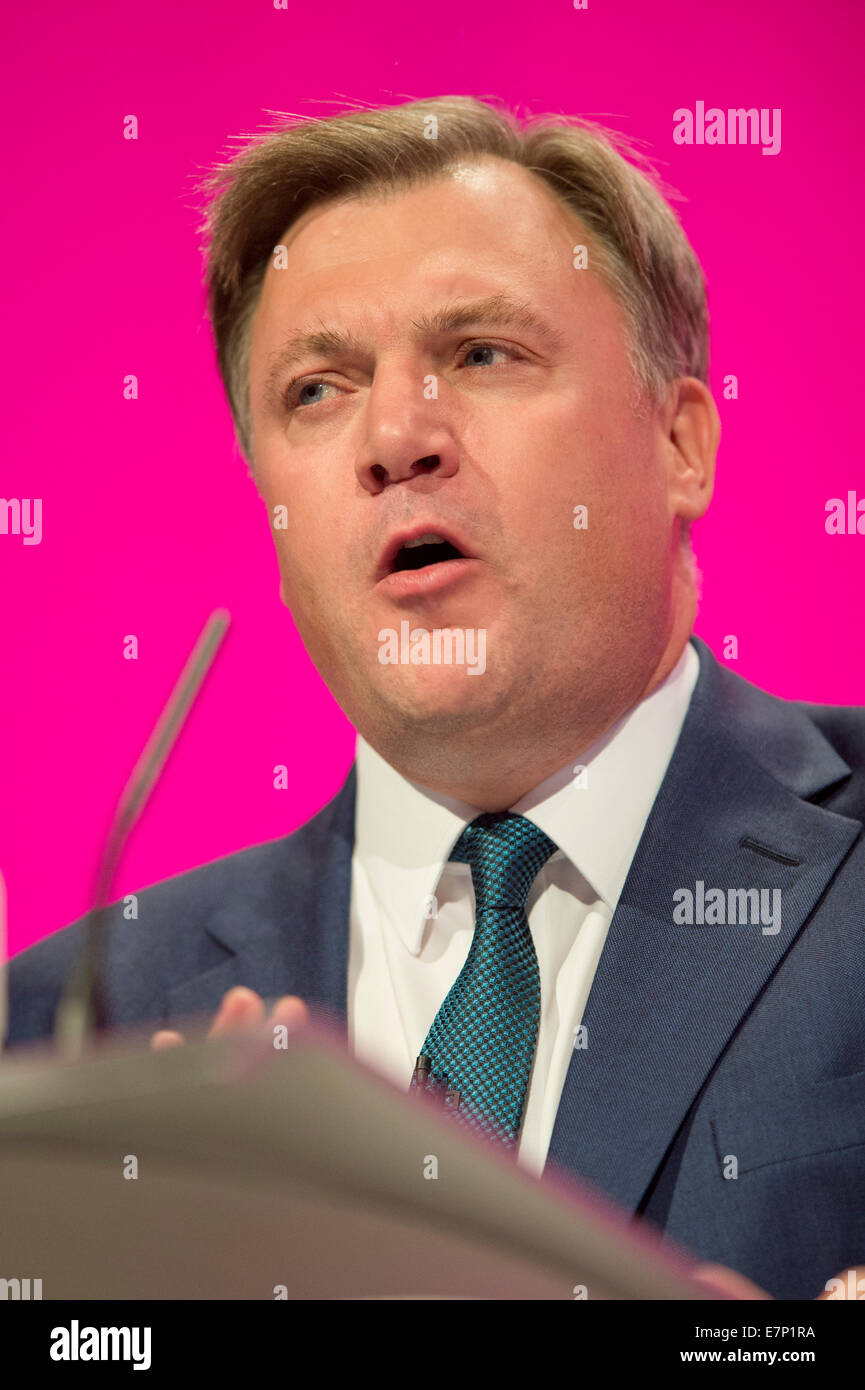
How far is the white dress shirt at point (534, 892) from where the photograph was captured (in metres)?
1.65

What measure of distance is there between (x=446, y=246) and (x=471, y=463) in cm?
28

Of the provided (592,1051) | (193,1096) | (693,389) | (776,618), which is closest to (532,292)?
(693,389)

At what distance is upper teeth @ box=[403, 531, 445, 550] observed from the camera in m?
1.71

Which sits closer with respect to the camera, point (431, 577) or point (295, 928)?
point (431, 577)

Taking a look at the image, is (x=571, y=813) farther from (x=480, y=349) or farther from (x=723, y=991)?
(x=480, y=349)

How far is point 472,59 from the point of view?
81.9 inches

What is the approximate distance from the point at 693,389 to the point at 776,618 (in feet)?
1.06

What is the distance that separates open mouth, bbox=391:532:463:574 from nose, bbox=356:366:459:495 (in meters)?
0.08

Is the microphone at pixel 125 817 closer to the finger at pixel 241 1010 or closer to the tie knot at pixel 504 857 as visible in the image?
the finger at pixel 241 1010

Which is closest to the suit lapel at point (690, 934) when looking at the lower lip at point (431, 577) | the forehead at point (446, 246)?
the lower lip at point (431, 577)

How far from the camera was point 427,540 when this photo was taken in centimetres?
172

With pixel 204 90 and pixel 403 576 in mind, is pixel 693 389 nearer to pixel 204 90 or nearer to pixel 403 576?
pixel 403 576

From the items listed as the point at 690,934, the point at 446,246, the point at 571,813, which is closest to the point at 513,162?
the point at 446,246
